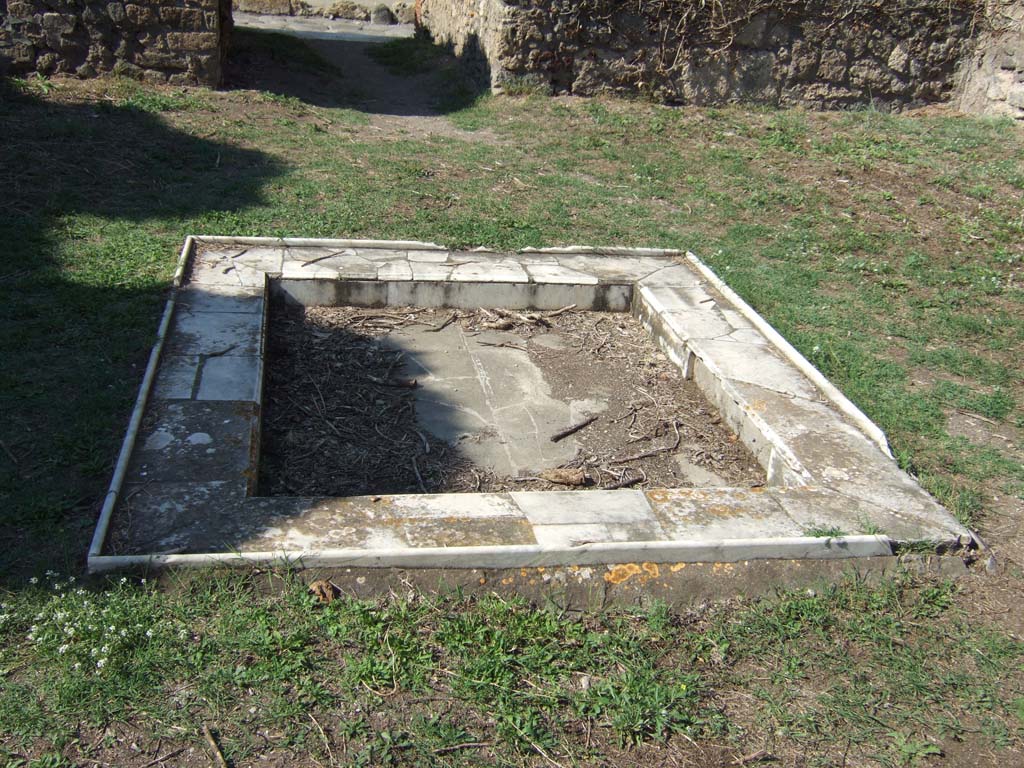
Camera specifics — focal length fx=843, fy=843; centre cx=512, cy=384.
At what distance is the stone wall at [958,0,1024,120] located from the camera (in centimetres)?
933

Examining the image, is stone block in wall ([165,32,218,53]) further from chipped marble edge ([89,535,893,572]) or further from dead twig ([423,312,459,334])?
chipped marble edge ([89,535,893,572])

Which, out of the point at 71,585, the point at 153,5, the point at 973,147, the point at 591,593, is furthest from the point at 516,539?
the point at 973,147

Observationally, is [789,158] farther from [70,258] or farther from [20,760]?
[20,760]

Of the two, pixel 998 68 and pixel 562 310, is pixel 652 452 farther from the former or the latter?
pixel 998 68

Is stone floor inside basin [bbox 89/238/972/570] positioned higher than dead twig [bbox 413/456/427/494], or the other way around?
stone floor inside basin [bbox 89/238/972/570]

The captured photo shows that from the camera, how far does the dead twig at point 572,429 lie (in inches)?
161

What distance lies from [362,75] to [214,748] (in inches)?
438

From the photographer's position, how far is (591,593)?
9.33 feet

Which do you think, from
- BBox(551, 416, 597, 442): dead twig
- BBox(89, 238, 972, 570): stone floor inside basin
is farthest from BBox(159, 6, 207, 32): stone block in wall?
BBox(551, 416, 597, 442): dead twig

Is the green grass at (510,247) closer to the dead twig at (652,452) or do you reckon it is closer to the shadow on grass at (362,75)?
the shadow on grass at (362,75)

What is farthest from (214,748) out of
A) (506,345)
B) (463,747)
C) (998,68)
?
(998,68)

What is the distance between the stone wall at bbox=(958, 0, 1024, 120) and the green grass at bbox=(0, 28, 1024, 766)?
1.61 feet

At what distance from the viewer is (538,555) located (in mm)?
2854

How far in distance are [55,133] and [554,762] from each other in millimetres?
6696
